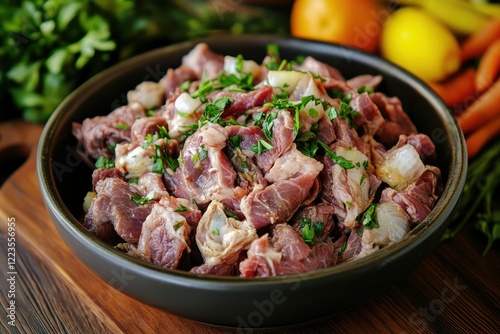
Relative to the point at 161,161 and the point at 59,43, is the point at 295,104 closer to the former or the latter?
the point at 161,161

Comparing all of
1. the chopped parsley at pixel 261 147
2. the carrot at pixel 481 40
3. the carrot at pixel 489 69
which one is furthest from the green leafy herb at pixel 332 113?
the carrot at pixel 481 40

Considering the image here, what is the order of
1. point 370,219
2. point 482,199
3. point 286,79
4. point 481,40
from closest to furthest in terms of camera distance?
point 370,219
point 286,79
point 482,199
point 481,40

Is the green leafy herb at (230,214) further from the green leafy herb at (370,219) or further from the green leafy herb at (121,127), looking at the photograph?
the green leafy herb at (121,127)

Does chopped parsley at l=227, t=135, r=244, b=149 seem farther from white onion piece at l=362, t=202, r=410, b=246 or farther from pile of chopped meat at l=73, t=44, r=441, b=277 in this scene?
white onion piece at l=362, t=202, r=410, b=246

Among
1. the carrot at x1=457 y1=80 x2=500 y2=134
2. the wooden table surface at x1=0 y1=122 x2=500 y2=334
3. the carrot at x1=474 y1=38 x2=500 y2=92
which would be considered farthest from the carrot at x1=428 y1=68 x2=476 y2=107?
the wooden table surface at x1=0 y1=122 x2=500 y2=334

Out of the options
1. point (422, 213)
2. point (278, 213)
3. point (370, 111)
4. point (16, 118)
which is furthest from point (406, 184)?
point (16, 118)

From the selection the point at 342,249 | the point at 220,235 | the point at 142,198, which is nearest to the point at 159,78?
the point at 142,198
